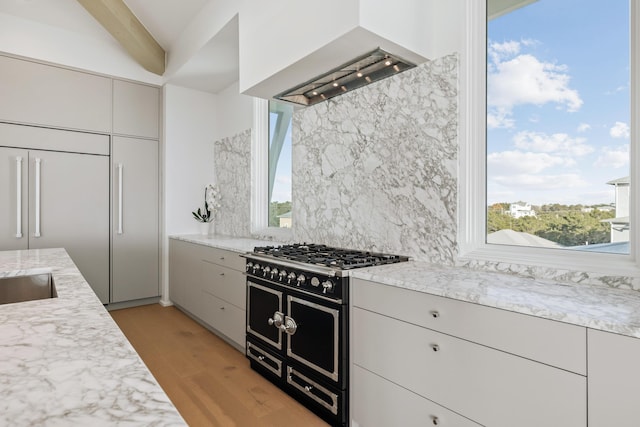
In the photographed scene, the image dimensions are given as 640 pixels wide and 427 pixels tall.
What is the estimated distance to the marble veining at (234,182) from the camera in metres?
3.87

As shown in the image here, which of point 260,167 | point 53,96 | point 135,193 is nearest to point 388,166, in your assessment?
point 260,167

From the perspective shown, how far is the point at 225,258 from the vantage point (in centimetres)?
299

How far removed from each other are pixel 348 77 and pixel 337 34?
486 mm

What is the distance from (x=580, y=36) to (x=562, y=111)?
341 mm

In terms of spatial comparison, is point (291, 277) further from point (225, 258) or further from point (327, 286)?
point (225, 258)

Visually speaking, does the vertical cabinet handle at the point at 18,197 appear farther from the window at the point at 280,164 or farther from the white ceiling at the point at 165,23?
the window at the point at 280,164

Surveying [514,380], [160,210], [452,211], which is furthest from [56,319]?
[160,210]

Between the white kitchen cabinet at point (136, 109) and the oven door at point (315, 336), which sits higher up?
the white kitchen cabinet at point (136, 109)

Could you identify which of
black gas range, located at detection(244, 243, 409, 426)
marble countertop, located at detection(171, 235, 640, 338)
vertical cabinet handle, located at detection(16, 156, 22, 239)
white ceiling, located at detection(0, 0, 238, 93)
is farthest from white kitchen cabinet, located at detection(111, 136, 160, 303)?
marble countertop, located at detection(171, 235, 640, 338)

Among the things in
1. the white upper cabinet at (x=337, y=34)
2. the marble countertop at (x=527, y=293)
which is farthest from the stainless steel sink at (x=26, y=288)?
the white upper cabinet at (x=337, y=34)

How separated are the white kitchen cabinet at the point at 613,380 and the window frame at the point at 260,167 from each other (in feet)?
9.86

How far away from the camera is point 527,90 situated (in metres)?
1.84

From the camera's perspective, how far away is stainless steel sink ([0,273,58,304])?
162 centimetres

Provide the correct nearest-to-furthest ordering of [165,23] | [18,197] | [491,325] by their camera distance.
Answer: [491,325] < [18,197] < [165,23]
